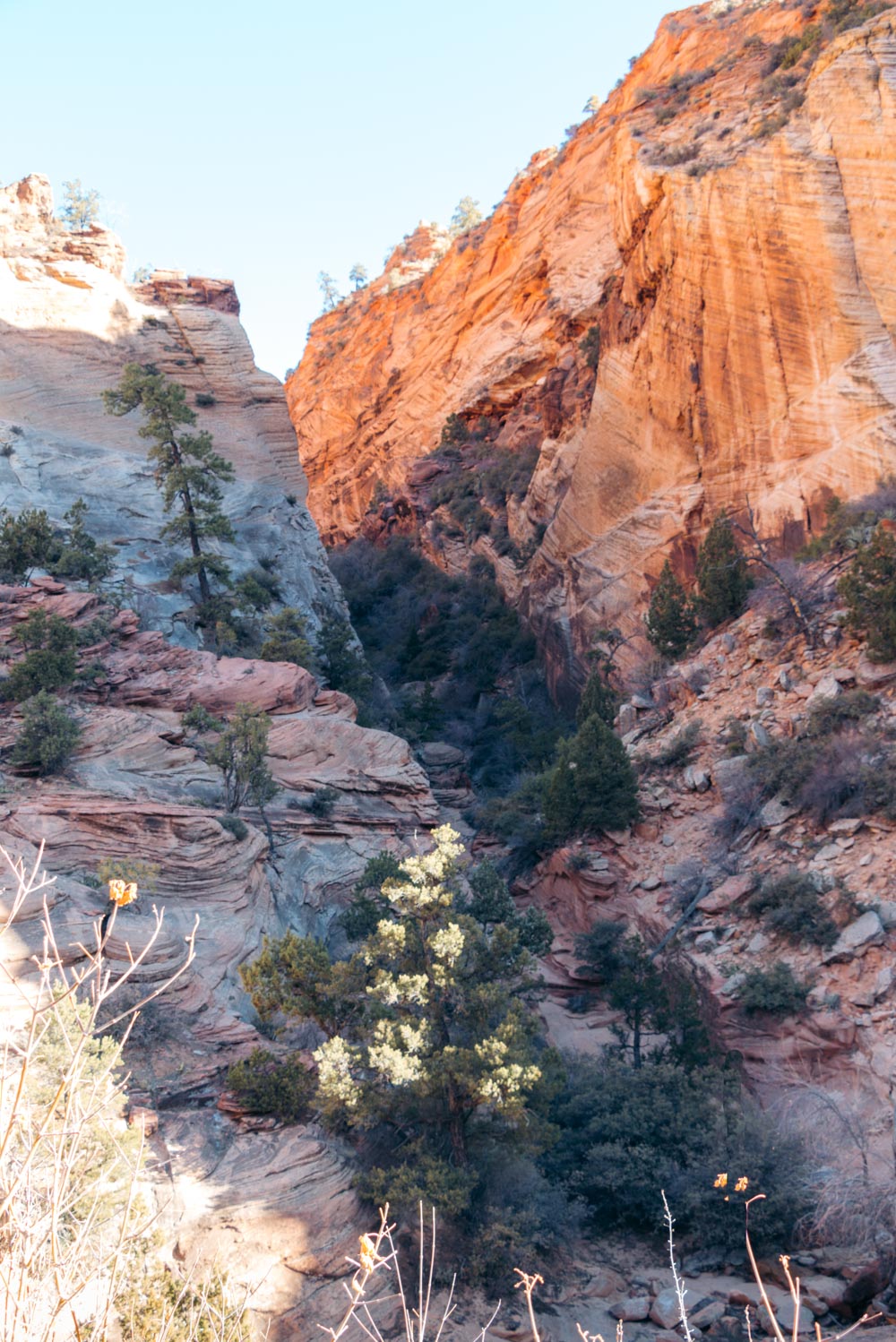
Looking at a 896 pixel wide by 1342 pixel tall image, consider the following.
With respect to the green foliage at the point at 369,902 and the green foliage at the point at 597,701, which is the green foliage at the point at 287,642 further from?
the green foliage at the point at 369,902

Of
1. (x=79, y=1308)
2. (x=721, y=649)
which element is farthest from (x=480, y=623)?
(x=79, y=1308)

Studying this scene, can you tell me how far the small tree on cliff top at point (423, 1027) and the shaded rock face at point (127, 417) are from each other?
14.2 m

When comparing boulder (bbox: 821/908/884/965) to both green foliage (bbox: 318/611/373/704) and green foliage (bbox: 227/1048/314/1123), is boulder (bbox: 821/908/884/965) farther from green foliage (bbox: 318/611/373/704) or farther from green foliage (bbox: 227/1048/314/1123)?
green foliage (bbox: 318/611/373/704)

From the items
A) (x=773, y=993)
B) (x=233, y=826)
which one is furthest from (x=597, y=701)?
(x=233, y=826)

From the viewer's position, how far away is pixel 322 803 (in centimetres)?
1861

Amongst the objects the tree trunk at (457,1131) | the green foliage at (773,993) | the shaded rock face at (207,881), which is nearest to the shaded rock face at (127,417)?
the shaded rock face at (207,881)

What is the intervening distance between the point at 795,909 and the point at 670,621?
1048cm

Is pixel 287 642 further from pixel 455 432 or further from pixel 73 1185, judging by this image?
pixel 455 432

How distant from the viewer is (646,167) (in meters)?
27.9

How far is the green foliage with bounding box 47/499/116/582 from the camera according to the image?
74.5ft

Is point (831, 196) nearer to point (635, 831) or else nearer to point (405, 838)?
point (635, 831)

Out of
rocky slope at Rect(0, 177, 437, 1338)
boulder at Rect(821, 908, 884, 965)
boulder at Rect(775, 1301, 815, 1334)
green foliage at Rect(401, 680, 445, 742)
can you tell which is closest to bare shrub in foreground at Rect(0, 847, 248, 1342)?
rocky slope at Rect(0, 177, 437, 1338)

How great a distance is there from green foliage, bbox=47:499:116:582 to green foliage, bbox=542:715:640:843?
11782mm

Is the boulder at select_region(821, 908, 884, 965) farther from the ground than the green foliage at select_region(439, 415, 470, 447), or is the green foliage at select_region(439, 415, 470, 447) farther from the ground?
the green foliage at select_region(439, 415, 470, 447)
